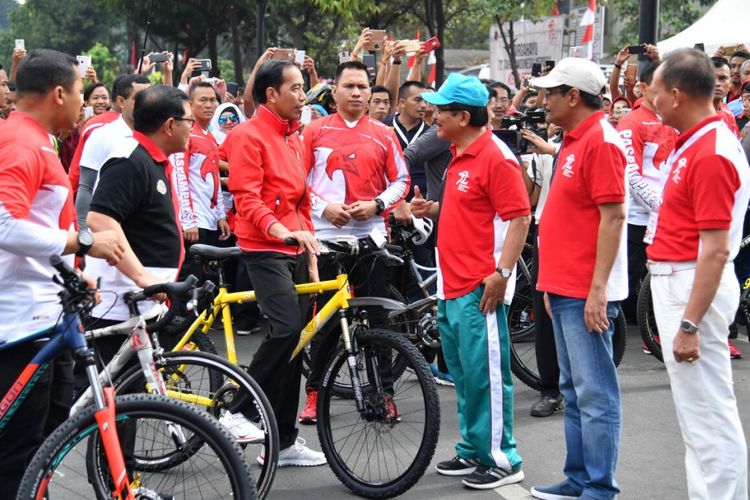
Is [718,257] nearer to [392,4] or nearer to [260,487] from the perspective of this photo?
[260,487]

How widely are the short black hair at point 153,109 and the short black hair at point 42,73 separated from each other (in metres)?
0.73

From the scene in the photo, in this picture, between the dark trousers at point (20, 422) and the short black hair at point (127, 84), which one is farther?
the short black hair at point (127, 84)

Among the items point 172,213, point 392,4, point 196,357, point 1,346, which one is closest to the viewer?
point 1,346

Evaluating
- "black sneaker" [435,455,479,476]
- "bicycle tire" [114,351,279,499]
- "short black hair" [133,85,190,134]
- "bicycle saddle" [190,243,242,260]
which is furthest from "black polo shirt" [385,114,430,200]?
"bicycle tire" [114,351,279,499]

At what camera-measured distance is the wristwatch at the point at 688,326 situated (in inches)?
158

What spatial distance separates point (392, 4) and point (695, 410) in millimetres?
24308

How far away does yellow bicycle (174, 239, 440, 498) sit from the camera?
199 inches

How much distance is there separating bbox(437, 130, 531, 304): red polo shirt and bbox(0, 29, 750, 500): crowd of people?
0.4 inches

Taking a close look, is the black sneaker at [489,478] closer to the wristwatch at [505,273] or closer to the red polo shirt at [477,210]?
the red polo shirt at [477,210]

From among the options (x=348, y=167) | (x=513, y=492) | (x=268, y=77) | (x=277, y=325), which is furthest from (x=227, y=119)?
→ (x=513, y=492)

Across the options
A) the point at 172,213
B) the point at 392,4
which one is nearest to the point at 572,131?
the point at 172,213

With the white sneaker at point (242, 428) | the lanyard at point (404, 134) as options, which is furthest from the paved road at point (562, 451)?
the lanyard at point (404, 134)

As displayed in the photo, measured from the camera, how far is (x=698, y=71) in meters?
4.12

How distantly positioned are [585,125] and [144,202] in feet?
6.80
